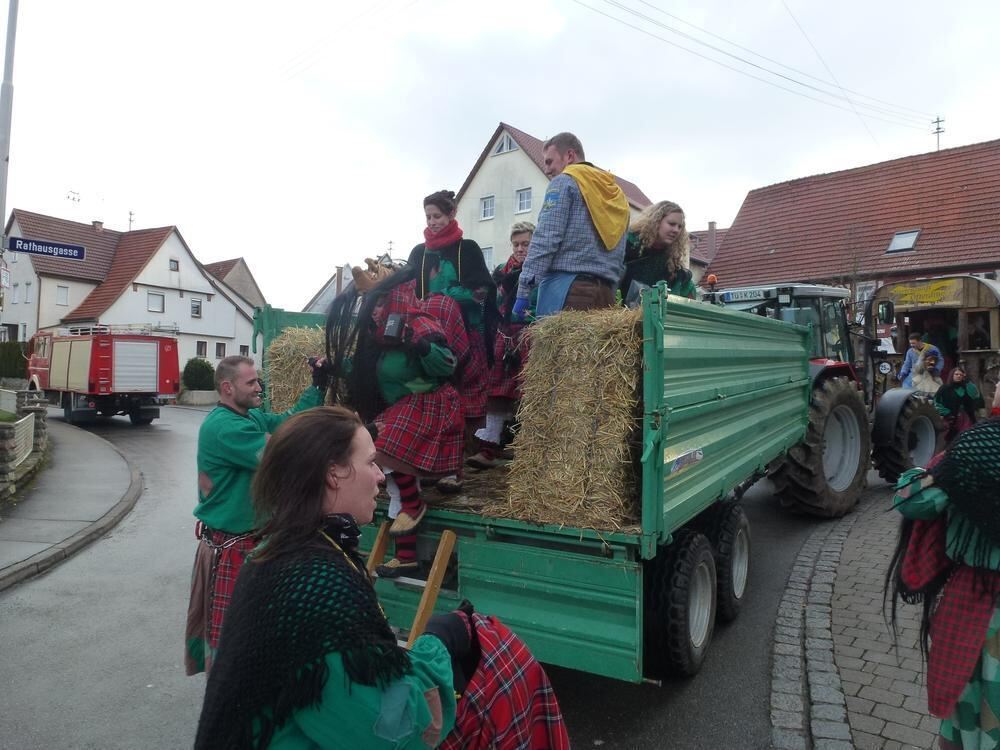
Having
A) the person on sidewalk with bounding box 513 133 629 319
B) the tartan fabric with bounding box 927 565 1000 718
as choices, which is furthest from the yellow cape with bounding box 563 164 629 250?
the tartan fabric with bounding box 927 565 1000 718

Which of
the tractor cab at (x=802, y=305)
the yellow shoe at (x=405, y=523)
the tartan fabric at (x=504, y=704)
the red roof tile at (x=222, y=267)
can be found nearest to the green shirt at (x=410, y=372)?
the yellow shoe at (x=405, y=523)

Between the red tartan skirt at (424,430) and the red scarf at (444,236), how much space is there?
1035 millimetres

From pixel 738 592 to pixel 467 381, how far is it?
7.56 feet

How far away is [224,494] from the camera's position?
118 inches

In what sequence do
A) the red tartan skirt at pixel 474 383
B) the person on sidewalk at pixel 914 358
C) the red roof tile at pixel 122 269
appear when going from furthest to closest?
the red roof tile at pixel 122 269
the person on sidewalk at pixel 914 358
the red tartan skirt at pixel 474 383

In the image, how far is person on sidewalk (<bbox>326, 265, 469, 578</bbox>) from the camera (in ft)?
10.8

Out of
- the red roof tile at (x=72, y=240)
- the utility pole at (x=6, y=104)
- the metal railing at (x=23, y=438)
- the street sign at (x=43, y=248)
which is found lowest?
the metal railing at (x=23, y=438)

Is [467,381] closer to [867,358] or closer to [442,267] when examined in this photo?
[442,267]

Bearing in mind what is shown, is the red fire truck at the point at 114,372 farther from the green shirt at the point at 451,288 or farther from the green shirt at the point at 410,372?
the green shirt at the point at 410,372

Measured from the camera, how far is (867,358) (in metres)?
8.26

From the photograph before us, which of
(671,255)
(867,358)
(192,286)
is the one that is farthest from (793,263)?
(192,286)

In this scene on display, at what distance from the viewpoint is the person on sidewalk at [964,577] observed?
222 cm

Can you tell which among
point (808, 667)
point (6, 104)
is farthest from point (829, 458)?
point (6, 104)

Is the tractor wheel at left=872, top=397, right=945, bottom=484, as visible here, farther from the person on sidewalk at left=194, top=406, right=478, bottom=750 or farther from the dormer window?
the dormer window
